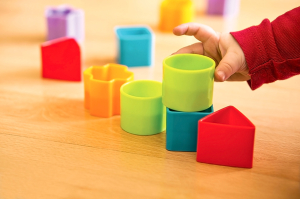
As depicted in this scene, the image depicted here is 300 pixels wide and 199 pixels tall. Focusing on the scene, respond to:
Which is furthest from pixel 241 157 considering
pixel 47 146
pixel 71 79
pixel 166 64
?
pixel 71 79

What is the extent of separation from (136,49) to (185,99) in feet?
1.41

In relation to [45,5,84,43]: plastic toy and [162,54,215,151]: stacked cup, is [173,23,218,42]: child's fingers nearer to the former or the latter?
[162,54,215,151]: stacked cup

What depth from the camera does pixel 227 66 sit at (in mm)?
703

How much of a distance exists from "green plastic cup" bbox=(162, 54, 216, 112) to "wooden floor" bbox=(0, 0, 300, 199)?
0.09m

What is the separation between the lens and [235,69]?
72 cm

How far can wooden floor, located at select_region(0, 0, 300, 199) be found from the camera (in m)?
0.60

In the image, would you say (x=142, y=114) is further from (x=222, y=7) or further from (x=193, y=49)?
(x=222, y=7)

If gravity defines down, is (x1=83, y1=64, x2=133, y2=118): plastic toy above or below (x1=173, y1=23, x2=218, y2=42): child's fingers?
below

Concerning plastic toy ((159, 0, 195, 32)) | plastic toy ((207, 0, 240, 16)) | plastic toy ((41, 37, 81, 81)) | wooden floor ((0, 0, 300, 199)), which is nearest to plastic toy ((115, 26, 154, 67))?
wooden floor ((0, 0, 300, 199))

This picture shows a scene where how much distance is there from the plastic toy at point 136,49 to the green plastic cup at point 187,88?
0.37 meters

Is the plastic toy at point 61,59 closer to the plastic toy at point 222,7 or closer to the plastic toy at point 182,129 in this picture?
the plastic toy at point 182,129

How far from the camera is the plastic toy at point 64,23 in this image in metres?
1.17

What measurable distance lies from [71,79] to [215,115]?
0.45m

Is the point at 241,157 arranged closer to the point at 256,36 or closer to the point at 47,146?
the point at 256,36
